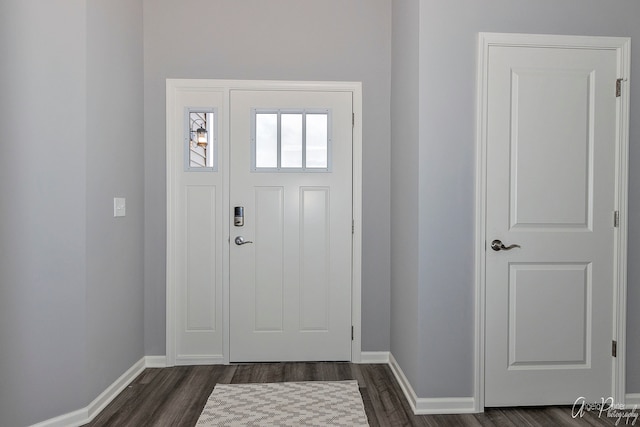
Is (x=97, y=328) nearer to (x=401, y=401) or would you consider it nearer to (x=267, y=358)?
(x=267, y=358)

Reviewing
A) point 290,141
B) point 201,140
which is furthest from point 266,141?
point 201,140

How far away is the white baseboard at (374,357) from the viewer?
311 cm

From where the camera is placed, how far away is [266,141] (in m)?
3.08

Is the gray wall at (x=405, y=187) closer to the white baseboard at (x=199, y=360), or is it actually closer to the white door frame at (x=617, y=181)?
the white door frame at (x=617, y=181)

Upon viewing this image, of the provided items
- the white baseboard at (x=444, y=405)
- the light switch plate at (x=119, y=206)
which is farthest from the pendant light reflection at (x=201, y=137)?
the white baseboard at (x=444, y=405)

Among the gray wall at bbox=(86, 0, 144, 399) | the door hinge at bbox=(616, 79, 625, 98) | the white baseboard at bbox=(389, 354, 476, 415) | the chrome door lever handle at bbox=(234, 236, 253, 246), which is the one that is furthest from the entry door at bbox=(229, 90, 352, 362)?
the door hinge at bbox=(616, 79, 625, 98)

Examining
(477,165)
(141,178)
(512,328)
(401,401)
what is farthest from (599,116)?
(141,178)

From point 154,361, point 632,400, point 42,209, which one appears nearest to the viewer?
point 42,209

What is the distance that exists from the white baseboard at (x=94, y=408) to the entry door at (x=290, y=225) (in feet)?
2.33

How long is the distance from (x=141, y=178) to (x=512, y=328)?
2646 millimetres

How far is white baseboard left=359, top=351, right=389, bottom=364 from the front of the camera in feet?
10.2

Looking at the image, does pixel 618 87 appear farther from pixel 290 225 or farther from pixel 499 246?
pixel 290 225

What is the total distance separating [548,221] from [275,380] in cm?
198

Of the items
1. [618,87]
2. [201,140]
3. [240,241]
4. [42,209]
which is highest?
[618,87]
